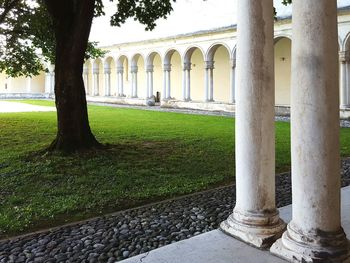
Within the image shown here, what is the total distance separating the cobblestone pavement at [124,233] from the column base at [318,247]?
5.13ft

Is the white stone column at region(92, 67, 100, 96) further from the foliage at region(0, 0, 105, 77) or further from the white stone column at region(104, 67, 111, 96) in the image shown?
the foliage at region(0, 0, 105, 77)

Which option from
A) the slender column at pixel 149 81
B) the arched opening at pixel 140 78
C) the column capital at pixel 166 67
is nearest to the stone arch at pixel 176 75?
the slender column at pixel 149 81

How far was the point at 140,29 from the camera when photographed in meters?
41.0

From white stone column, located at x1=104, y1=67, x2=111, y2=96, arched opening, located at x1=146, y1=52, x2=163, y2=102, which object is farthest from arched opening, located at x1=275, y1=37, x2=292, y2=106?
white stone column, located at x1=104, y1=67, x2=111, y2=96

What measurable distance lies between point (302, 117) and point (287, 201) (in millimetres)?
3063

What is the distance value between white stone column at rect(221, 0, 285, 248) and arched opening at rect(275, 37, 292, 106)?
80.9 ft

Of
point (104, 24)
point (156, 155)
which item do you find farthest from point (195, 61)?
point (156, 155)

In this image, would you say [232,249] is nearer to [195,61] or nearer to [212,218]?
[212,218]

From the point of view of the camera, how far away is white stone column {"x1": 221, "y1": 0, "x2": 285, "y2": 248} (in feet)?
12.6

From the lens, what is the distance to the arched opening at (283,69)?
2770cm

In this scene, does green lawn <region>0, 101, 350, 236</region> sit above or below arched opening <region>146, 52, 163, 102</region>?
below

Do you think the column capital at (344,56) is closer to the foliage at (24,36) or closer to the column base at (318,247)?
the foliage at (24,36)

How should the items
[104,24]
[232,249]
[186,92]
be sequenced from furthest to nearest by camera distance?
[104,24]
[186,92]
[232,249]

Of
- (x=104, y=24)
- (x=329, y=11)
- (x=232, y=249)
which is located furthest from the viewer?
(x=104, y=24)
